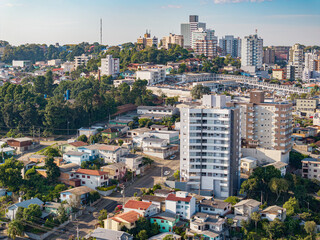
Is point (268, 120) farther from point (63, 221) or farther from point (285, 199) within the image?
point (63, 221)

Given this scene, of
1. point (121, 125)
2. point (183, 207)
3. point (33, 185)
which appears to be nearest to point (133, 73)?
point (121, 125)

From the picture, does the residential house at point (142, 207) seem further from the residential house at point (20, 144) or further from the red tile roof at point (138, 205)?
the residential house at point (20, 144)

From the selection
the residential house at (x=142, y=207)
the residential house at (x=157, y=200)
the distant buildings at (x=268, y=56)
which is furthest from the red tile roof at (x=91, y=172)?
the distant buildings at (x=268, y=56)

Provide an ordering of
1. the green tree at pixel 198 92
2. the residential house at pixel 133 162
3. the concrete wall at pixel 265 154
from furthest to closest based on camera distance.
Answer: the green tree at pixel 198 92 < the concrete wall at pixel 265 154 < the residential house at pixel 133 162

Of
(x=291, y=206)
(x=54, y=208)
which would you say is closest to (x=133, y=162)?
(x=54, y=208)

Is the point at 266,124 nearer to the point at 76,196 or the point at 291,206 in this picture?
the point at 291,206

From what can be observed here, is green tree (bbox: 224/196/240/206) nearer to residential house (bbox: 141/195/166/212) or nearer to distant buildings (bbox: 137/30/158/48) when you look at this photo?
residential house (bbox: 141/195/166/212)

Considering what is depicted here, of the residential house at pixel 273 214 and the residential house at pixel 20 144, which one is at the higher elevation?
the residential house at pixel 20 144

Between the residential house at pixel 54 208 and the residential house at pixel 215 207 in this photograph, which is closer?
the residential house at pixel 215 207
